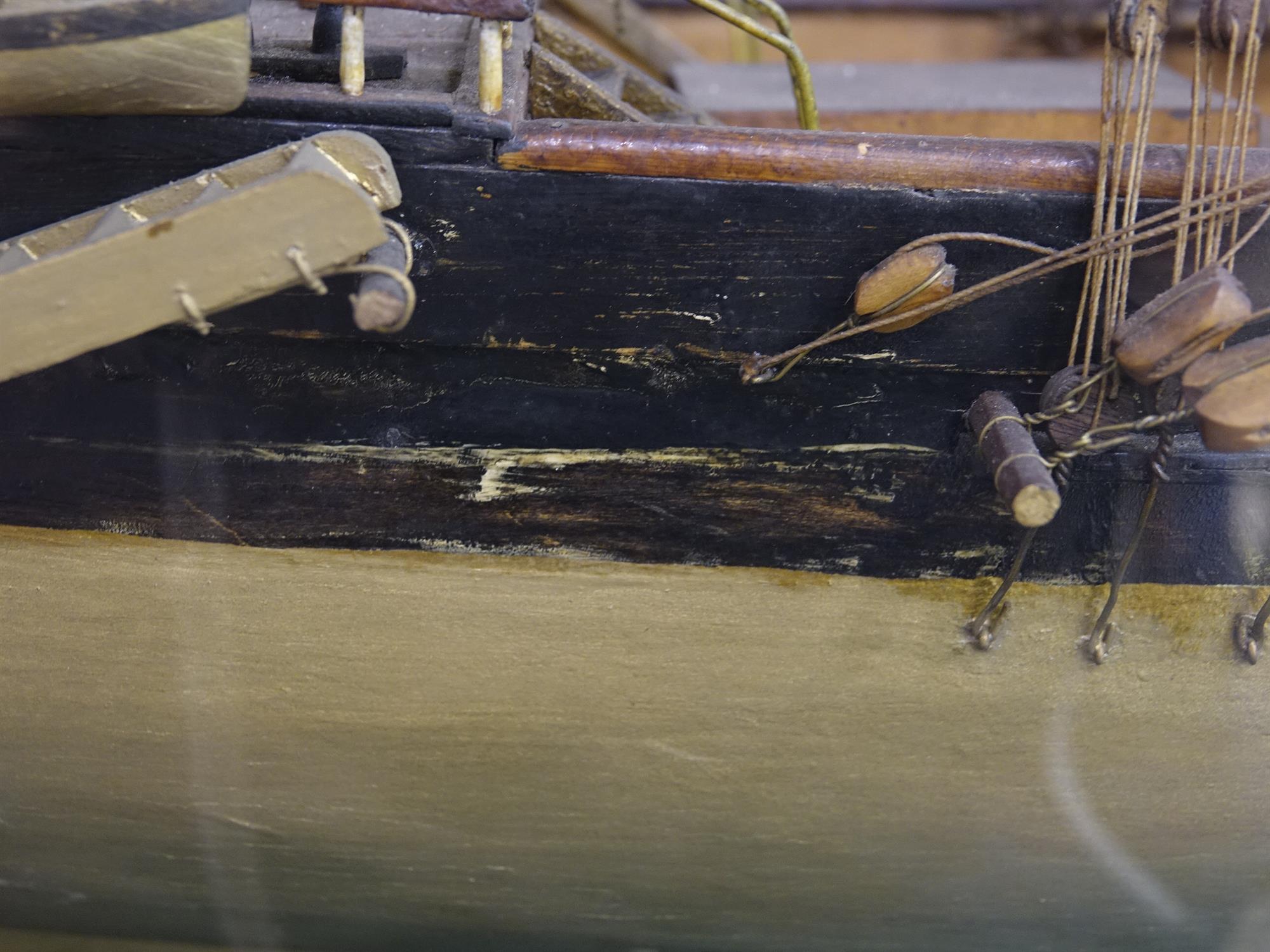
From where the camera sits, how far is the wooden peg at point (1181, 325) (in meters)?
1.00

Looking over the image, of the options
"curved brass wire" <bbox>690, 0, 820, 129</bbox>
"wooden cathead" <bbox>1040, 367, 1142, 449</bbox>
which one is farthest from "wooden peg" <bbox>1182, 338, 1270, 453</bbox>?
"curved brass wire" <bbox>690, 0, 820, 129</bbox>

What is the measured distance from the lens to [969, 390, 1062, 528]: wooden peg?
1.07 m

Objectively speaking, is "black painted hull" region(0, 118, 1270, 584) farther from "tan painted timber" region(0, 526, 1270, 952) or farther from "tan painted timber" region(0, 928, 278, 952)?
"tan painted timber" region(0, 928, 278, 952)

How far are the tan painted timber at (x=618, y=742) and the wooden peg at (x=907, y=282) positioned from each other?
1.29ft

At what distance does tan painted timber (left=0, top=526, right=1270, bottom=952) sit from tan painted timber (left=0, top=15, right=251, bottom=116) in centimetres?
56

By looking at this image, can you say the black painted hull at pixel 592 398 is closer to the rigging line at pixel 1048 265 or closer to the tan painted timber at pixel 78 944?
the rigging line at pixel 1048 265

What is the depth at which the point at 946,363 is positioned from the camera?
4.16 feet

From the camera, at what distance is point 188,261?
0.96 m

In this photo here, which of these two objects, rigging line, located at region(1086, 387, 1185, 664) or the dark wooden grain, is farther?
rigging line, located at region(1086, 387, 1185, 664)

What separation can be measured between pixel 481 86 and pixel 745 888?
125 centimetres

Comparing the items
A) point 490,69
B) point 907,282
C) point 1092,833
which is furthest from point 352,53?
point 1092,833

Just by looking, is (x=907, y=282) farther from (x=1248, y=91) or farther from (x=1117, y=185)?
(x=1248, y=91)

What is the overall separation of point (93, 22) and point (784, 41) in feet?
2.89

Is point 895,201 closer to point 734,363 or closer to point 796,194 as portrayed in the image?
point 796,194
